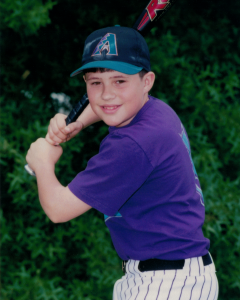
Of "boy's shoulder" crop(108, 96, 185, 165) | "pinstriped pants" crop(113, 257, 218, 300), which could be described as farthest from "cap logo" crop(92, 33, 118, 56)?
"pinstriped pants" crop(113, 257, 218, 300)

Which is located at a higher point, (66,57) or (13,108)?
(66,57)

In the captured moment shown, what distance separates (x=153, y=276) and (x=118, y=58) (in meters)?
0.80

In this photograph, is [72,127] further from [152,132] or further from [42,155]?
[152,132]

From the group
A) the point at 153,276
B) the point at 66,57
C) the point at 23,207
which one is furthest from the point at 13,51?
the point at 153,276

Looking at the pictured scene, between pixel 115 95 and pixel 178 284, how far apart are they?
0.72m

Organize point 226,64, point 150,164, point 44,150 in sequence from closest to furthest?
point 150,164, point 44,150, point 226,64

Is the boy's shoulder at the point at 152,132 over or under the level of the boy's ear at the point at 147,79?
under

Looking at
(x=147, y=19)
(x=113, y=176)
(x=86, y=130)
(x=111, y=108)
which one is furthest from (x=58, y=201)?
(x=86, y=130)

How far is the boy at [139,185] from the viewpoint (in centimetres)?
117

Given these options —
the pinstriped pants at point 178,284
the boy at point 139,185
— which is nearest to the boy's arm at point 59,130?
the boy at point 139,185

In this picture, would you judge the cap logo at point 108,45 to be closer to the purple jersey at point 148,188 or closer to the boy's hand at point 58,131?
the purple jersey at point 148,188

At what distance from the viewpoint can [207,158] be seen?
244cm

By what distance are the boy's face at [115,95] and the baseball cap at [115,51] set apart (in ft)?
0.13

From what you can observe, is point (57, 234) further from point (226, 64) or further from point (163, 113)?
point (226, 64)
